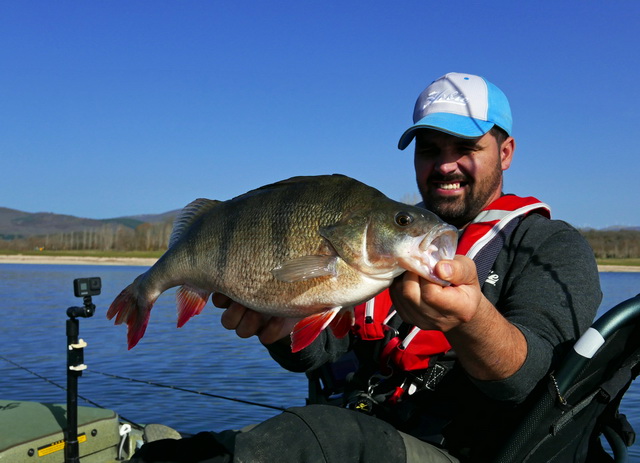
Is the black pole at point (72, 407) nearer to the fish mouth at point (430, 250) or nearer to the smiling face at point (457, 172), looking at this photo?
the smiling face at point (457, 172)

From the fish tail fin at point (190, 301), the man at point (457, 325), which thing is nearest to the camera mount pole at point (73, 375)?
the man at point (457, 325)

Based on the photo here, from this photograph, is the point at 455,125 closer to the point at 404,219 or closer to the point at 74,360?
the point at 404,219

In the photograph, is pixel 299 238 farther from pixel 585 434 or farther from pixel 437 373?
pixel 585 434

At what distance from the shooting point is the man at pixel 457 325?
7.33ft

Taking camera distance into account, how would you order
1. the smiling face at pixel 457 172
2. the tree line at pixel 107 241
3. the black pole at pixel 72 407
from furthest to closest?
the tree line at pixel 107 241 < the black pole at pixel 72 407 < the smiling face at pixel 457 172

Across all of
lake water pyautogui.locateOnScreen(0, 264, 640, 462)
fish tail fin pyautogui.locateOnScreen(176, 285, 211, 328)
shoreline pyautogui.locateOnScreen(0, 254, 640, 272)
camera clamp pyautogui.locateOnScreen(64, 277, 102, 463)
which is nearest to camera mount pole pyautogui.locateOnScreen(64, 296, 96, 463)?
camera clamp pyautogui.locateOnScreen(64, 277, 102, 463)

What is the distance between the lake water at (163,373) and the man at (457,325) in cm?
582

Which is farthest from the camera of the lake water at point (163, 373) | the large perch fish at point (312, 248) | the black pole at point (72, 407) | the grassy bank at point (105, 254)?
the grassy bank at point (105, 254)

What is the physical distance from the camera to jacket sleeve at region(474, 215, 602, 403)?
7.99 ft

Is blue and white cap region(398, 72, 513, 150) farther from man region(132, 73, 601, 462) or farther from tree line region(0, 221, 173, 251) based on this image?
tree line region(0, 221, 173, 251)

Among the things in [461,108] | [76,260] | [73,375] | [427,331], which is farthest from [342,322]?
[76,260]

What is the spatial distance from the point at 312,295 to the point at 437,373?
98 cm

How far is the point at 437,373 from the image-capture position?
290 cm

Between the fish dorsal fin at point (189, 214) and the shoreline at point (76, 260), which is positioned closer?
the fish dorsal fin at point (189, 214)
